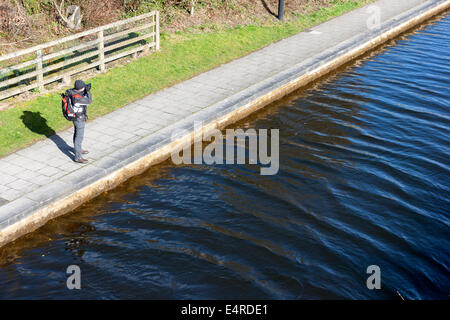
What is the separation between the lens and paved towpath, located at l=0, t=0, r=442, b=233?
936 centimetres

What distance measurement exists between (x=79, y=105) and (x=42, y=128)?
2098mm

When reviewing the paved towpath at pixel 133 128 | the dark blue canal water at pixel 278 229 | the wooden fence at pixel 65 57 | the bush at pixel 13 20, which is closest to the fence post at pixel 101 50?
the wooden fence at pixel 65 57

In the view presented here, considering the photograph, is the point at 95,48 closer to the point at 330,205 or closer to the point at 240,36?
the point at 240,36

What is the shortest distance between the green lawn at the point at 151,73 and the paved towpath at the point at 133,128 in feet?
0.98

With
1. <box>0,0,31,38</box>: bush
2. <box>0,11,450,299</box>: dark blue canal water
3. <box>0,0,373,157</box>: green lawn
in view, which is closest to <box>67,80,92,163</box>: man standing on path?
<box>0,11,450,299</box>: dark blue canal water

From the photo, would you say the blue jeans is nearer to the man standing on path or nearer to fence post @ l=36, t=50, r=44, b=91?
the man standing on path

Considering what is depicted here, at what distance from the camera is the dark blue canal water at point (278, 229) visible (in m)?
8.14

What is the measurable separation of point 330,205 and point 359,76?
25.6 feet

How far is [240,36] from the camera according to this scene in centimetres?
1778

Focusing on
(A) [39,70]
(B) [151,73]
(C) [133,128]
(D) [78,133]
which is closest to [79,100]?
(D) [78,133]

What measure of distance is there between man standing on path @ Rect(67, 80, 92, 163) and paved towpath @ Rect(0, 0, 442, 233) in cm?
32

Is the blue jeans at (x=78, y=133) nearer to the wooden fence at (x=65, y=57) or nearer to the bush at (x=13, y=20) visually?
the wooden fence at (x=65, y=57)

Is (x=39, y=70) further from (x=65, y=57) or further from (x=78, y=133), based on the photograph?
(x=78, y=133)

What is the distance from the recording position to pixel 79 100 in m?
9.67
